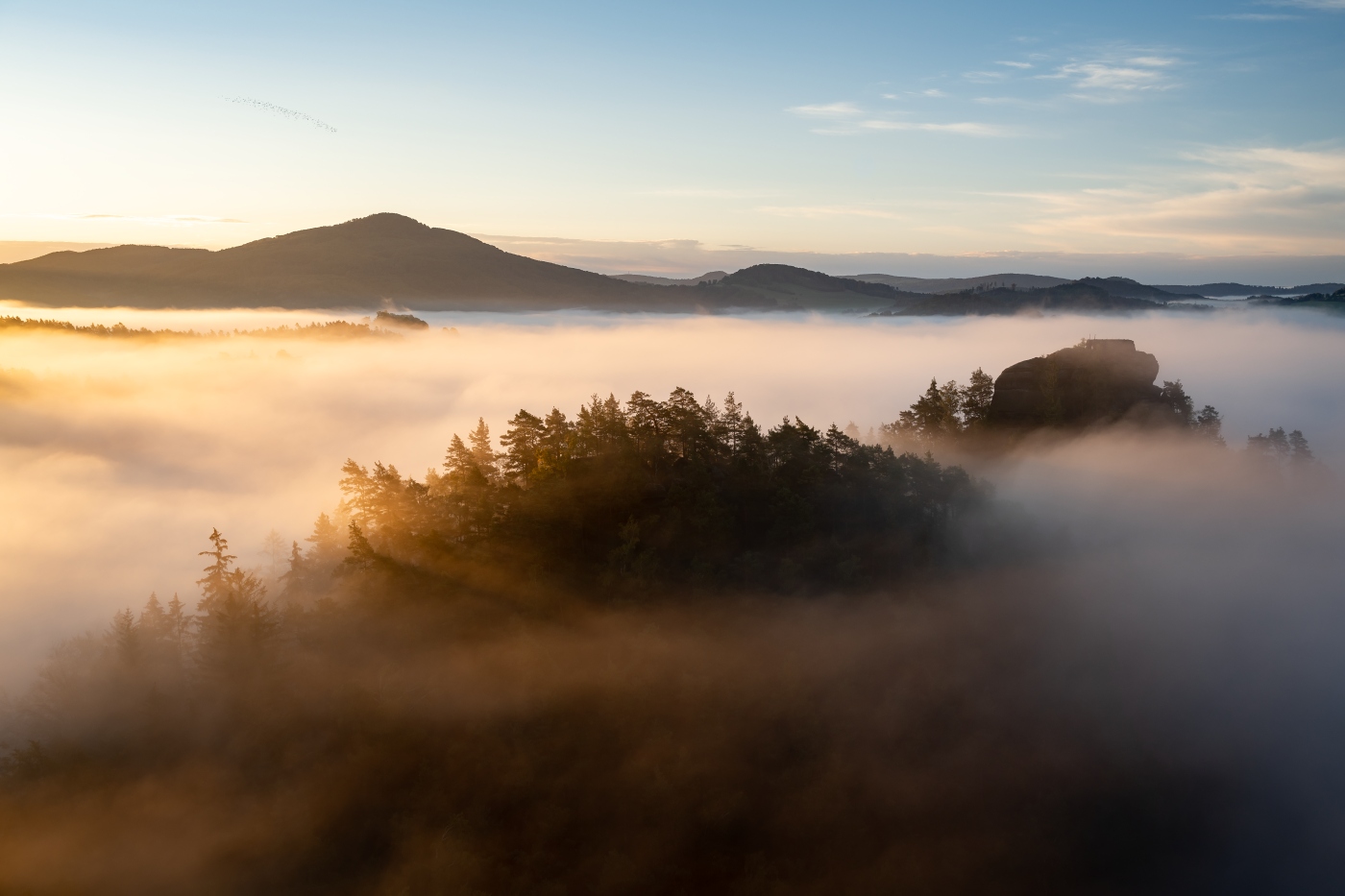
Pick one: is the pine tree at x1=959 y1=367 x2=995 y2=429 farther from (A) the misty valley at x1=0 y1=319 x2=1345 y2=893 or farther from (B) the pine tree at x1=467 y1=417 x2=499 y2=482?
(B) the pine tree at x1=467 y1=417 x2=499 y2=482

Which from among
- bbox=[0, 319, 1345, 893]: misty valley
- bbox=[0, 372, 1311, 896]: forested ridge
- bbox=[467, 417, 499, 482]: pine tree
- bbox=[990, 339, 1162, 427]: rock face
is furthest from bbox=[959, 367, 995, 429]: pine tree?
bbox=[467, 417, 499, 482]: pine tree

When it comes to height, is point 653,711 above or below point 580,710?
below

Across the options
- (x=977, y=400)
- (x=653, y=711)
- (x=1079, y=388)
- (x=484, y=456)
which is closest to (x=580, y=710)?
(x=653, y=711)

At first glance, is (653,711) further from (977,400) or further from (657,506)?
(977,400)

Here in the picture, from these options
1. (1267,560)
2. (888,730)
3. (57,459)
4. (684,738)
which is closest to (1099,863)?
(888,730)

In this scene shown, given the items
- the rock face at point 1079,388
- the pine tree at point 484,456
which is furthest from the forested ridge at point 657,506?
the rock face at point 1079,388

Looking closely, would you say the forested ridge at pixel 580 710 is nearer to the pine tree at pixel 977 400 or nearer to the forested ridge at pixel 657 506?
the forested ridge at pixel 657 506

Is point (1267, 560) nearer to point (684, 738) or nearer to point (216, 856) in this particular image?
point (684, 738)

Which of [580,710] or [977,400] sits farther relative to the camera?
[977,400]

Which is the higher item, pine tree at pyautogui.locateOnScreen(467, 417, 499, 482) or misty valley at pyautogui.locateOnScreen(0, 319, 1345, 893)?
pine tree at pyautogui.locateOnScreen(467, 417, 499, 482)
